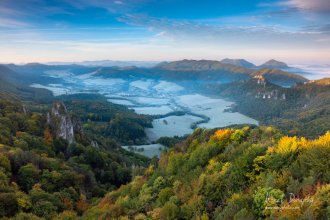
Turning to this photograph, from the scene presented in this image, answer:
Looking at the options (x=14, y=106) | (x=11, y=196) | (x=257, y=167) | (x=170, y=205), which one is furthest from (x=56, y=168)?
(x=14, y=106)

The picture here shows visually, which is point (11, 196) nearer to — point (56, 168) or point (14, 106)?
point (56, 168)

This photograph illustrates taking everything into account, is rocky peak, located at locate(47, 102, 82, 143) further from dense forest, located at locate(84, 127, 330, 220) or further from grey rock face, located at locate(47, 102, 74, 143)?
dense forest, located at locate(84, 127, 330, 220)

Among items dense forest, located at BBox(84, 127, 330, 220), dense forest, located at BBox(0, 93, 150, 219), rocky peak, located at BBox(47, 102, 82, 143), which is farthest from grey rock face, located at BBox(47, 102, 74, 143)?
dense forest, located at BBox(84, 127, 330, 220)

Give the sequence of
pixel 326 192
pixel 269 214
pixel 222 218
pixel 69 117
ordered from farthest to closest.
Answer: pixel 69 117
pixel 222 218
pixel 269 214
pixel 326 192

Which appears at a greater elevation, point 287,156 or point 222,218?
point 287,156

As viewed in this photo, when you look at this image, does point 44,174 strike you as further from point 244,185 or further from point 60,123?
point 60,123

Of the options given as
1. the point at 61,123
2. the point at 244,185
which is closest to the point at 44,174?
the point at 244,185

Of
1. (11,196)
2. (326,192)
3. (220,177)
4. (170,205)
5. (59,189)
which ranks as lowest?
(59,189)

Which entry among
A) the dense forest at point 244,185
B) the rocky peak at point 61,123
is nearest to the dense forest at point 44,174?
the rocky peak at point 61,123
